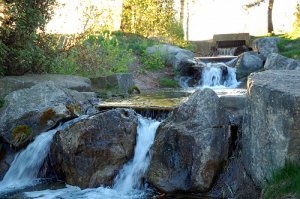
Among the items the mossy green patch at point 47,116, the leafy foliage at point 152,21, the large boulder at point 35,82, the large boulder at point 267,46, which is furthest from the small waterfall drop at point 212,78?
the mossy green patch at point 47,116

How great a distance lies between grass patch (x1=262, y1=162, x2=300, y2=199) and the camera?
3.88 metres

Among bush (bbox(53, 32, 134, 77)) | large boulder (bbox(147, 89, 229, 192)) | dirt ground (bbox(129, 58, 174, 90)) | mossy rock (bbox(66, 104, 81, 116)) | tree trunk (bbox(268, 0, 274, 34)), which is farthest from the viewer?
tree trunk (bbox(268, 0, 274, 34))

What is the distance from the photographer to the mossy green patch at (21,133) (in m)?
7.43

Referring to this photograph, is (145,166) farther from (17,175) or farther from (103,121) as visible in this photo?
(17,175)

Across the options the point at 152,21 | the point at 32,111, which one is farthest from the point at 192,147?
the point at 152,21

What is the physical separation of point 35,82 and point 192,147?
15.4ft

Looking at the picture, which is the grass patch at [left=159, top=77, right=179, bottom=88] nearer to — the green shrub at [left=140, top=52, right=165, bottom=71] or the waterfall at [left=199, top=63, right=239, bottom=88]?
the waterfall at [left=199, top=63, right=239, bottom=88]

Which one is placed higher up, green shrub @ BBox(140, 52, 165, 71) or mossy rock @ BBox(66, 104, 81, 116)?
green shrub @ BBox(140, 52, 165, 71)

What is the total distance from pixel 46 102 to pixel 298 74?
488 cm

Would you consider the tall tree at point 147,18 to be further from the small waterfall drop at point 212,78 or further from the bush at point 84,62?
the bush at point 84,62

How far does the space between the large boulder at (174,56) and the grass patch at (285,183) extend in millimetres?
12678

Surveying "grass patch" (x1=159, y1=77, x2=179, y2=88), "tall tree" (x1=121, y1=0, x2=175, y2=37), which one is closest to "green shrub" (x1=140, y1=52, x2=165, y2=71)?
"grass patch" (x1=159, y1=77, x2=179, y2=88)

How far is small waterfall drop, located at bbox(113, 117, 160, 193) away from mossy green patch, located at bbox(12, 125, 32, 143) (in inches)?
85.9

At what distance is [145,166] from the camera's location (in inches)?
256
